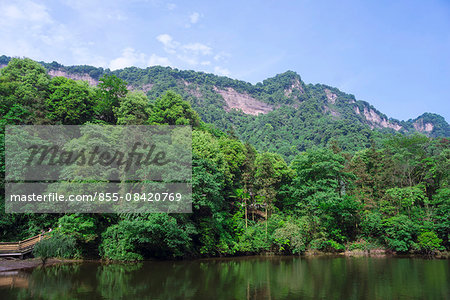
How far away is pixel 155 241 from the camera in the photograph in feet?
67.3

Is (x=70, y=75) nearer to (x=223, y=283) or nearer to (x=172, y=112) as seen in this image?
(x=172, y=112)

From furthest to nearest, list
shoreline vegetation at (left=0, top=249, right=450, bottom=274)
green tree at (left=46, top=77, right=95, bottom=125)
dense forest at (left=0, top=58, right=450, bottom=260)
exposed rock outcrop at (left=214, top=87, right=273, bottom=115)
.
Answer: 1. exposed rock outcrop at (left=214, top=87, right=273, bottom=115)
2. green tree at (left=46, top=77, right=95, bottom=125)
3. dense forest at (left=0, top=58, right=450, bottom=260)
4. shoreline vegetation at (left=0, top=249, right=450, bottom=274)

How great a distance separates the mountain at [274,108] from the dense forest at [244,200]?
4412cm

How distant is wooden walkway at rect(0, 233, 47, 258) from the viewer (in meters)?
18.5

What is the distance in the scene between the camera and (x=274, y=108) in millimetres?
138250

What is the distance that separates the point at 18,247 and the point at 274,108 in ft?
420

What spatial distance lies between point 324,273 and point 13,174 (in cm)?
2177

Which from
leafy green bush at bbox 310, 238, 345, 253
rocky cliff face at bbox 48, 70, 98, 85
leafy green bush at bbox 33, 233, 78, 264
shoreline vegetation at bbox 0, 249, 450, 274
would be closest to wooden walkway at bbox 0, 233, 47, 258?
shoreline vegetation at bbox 0, 249, 450, 274

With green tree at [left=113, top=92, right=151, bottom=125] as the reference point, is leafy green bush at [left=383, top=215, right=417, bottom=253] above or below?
below

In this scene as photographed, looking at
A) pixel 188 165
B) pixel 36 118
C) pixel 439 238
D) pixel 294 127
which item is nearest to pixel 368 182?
pixel 439 238
